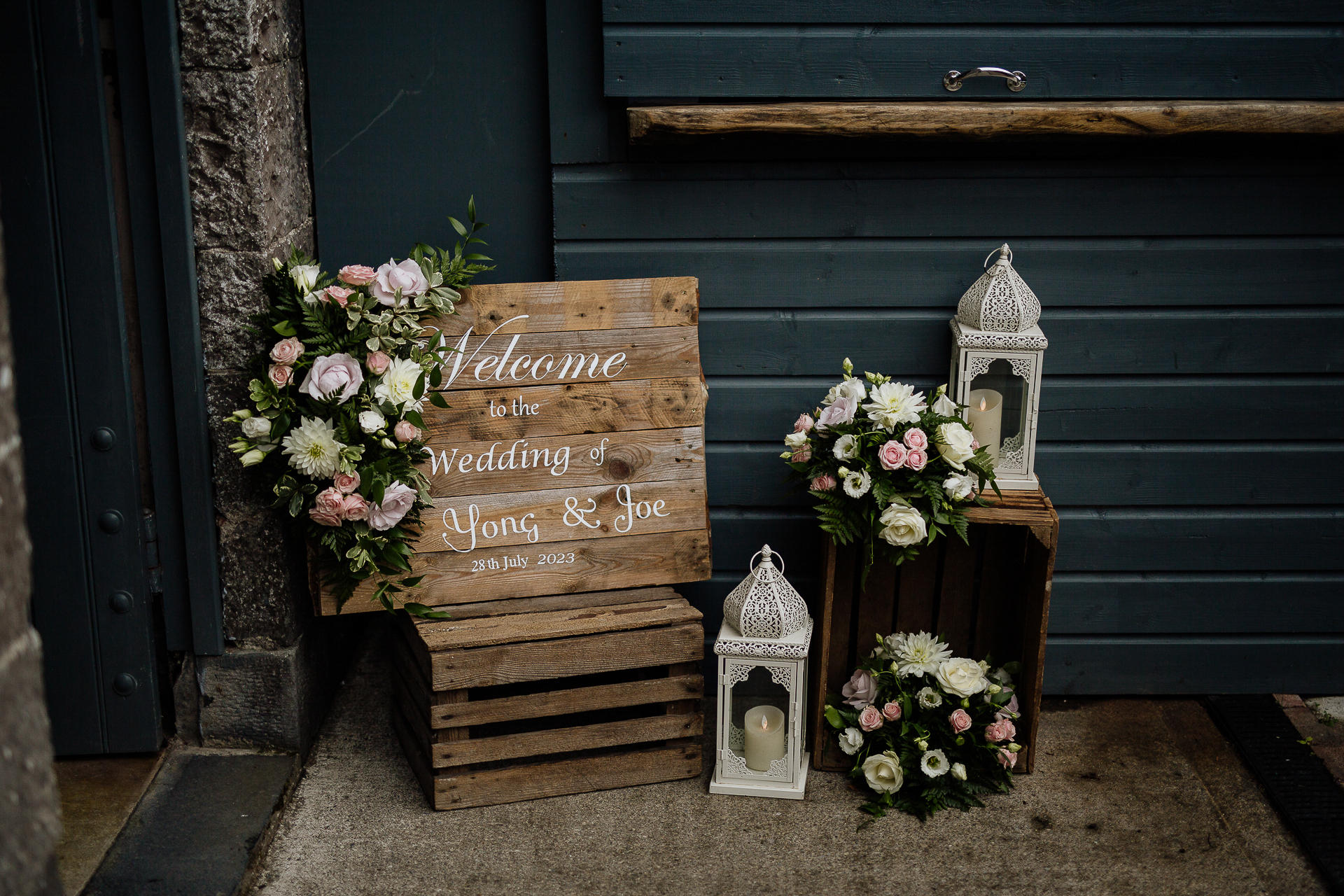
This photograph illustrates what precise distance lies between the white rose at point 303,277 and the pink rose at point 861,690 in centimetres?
167

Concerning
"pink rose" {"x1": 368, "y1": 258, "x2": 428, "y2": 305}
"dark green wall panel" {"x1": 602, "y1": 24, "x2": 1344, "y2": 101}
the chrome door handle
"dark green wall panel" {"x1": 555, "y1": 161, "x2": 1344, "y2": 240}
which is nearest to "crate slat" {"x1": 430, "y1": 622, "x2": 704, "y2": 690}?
"pink rose" {"x1": 368, "y1": 258, "x2": 428, "y2": 305}

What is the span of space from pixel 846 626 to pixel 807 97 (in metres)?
1.38

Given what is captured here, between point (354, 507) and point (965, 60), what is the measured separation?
1.80m

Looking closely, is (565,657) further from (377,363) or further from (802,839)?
(377,363)

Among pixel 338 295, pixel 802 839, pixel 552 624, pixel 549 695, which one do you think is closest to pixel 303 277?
pixel 338 295

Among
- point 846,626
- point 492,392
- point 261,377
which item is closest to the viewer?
point 261,377

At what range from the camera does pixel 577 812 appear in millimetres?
2729

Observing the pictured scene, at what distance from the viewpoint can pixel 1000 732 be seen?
278 centimetres

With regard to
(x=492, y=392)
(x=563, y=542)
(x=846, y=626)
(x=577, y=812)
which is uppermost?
(x=492, y=392)

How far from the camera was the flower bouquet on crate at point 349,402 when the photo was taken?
255 cm

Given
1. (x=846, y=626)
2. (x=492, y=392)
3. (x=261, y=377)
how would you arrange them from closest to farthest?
(x=261, y=377) → (x=492, y=392) → (x=846, y=626)

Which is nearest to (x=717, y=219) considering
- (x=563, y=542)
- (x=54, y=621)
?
(x=563, y=542)

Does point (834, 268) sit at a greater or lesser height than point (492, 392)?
greater

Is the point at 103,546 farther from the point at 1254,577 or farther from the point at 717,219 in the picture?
the point at 1254,577
